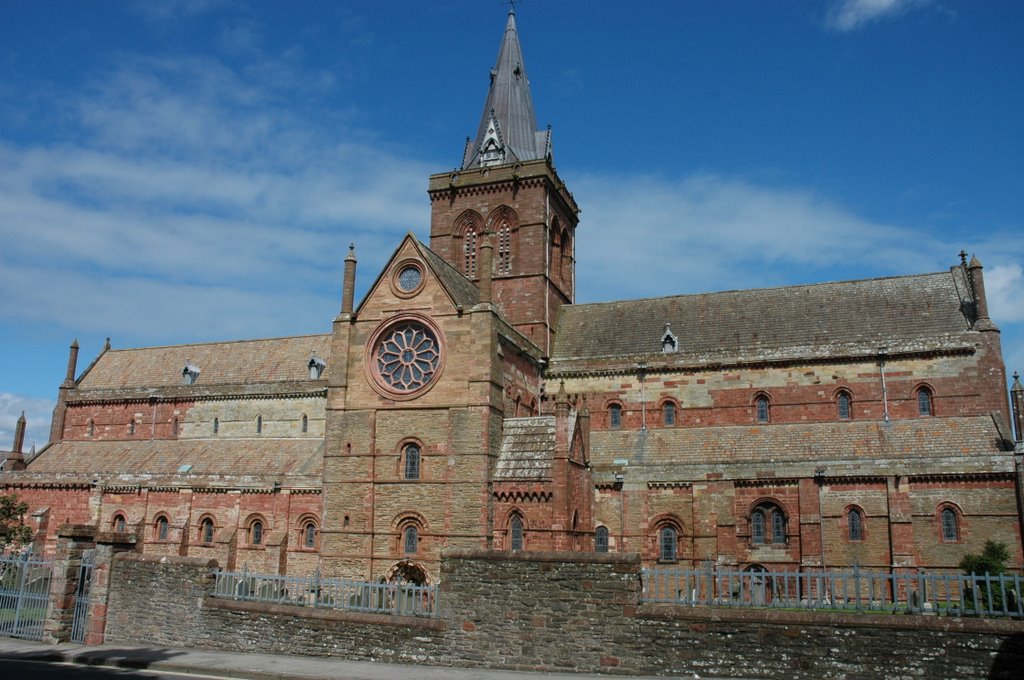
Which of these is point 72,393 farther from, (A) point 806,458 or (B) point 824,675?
(B) point 824,675

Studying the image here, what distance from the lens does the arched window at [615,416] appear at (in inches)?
1533

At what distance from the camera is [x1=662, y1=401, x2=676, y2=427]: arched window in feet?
125

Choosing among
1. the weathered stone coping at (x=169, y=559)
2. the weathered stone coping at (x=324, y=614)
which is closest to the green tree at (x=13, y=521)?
the weathered stone coping at (x=169, y=559)

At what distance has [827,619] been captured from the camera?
15.9m

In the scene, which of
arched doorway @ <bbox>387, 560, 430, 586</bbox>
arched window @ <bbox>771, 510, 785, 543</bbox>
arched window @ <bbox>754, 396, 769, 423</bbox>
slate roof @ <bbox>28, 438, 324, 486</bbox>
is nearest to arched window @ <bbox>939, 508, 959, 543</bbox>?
arched window @ <bbox>771, 510, 785, 543</bbox>

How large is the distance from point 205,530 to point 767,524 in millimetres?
26641

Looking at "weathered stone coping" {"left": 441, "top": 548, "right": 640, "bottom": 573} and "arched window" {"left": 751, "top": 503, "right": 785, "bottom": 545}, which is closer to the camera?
"weathered stone coping" {"left": 441, "top": 548, "right": 640, "bottom": 573}

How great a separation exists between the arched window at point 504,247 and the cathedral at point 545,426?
115mm

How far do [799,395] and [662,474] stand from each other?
24.7 ft

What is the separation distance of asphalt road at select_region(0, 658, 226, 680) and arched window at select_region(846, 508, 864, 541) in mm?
23769

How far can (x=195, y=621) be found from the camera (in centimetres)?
2122

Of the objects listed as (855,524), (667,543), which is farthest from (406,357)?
(855,524)

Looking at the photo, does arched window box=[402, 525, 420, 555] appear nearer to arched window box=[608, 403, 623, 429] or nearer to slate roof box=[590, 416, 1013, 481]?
slate roof box=[590, 416, 1013, 481]

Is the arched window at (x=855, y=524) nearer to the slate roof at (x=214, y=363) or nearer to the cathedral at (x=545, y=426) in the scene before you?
the cathedral at (x=545, y=426)
